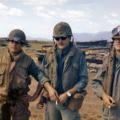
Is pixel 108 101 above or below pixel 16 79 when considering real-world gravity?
below

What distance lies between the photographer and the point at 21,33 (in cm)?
653

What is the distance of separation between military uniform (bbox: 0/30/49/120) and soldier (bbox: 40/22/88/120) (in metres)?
0.24

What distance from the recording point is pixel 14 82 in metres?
6.51

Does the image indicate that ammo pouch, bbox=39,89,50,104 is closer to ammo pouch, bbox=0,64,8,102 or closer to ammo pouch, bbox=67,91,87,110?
ammo pouch, bbox=67,91,87,110

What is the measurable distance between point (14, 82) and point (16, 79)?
0.05m

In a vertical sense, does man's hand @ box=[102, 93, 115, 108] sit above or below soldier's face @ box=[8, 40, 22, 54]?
below

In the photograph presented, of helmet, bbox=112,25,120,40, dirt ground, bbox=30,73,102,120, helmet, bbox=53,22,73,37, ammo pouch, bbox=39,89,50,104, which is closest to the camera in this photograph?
helmet, bbox=112,25,120,40

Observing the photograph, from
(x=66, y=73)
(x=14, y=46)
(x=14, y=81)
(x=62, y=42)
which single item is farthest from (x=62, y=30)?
(x=14, y=81)

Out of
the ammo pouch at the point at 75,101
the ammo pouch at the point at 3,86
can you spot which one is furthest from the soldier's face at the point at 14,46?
the ammo pouch at the point at 75,101

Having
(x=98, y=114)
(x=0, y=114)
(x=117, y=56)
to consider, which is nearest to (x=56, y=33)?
(x=117, y=56)

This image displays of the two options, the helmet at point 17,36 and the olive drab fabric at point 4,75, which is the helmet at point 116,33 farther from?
the olive drab fabric at point 4,75

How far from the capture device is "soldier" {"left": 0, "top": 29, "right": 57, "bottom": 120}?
6.47 meters

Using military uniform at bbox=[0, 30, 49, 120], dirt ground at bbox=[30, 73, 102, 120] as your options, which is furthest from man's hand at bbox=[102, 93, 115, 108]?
dirt ground at bbox=[30, 73, 102, 120]

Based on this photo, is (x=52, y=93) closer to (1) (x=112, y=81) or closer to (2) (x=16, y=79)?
(2) (x=16, y=79)
